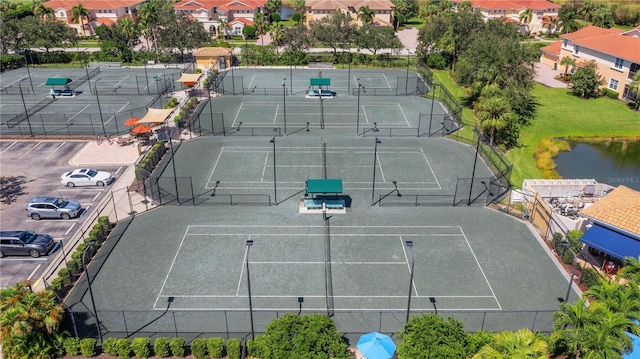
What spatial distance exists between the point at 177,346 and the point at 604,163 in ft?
165

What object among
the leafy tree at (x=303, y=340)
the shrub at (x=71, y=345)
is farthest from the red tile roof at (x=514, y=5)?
the shrub at (x=71, y=345)

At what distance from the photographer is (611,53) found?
71688mm

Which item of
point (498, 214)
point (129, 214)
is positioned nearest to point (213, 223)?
point (129, 214)

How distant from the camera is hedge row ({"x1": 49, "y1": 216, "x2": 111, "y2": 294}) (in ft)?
100

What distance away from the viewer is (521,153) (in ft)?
176

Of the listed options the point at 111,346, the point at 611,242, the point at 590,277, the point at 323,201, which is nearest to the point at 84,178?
the point at 323,201

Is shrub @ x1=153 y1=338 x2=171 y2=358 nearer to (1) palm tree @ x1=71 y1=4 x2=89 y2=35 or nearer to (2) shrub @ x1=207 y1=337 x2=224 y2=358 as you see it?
(2) shrub @ x1=207 y1=337 x2=224 y2=358

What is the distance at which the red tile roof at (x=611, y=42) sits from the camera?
6975 centimetres

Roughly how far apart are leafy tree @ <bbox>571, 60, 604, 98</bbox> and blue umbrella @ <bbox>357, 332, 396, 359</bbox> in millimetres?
61605

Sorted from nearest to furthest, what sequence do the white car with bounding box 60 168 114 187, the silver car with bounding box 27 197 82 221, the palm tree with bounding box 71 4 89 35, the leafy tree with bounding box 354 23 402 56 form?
the silver car with bounding box 27 197 82 221
the white car with bounding box 60 168 114 187
the leafy tree with bounding box 354 23 402 56
the palm tree with bounding box 71 4 89 35

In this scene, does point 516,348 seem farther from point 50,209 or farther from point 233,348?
point 50,209

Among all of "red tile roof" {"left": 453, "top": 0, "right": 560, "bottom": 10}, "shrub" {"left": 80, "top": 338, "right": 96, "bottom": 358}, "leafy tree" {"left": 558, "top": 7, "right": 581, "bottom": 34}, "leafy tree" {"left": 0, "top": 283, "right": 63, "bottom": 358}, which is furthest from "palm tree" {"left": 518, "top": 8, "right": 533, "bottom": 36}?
"leafy tree" {"left": 0, "top": 283, "right": 63, "bottom": 358}

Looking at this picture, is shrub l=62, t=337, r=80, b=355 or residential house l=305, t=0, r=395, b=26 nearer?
shrub l=62, t=337, r=80, b=355

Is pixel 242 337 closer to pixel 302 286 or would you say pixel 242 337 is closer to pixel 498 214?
pixel 302 286
